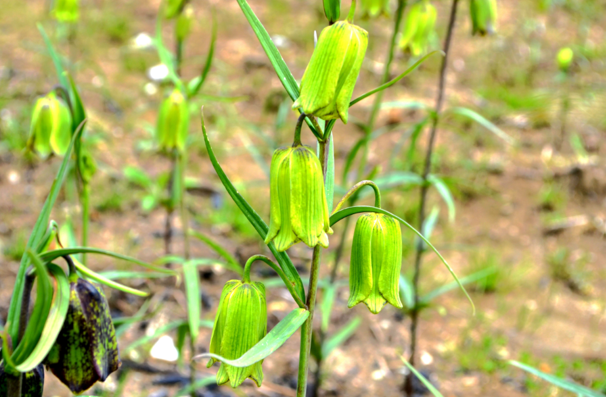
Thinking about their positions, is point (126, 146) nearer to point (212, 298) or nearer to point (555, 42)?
point (212, 298)

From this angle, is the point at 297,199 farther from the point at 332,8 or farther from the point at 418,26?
the point at 418,26

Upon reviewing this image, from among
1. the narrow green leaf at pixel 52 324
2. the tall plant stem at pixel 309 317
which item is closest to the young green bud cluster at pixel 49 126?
the narrow green leaf at pixel 52 324

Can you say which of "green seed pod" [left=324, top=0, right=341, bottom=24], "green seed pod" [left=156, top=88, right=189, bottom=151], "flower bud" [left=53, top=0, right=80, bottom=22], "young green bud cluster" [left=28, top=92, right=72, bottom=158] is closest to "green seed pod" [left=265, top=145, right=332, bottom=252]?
"green seed pod" [left=324, top=0, right=341, bottom=24]

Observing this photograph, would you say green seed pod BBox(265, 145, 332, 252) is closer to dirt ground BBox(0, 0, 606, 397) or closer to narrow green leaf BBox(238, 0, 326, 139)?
narrow green leaf BBox(238, 0, 326, 139)

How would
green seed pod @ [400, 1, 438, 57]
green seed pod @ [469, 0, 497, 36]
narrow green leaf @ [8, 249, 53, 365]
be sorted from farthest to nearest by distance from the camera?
green seed pod @ [400, 1, 438, 57], green seed pod @ [469, 0, 497, 36], narrow green leaf @ [8, 249, 53, 365]

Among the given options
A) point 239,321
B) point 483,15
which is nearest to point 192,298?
point 239,321

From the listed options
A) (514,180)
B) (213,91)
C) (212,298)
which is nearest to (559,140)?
(514,180)

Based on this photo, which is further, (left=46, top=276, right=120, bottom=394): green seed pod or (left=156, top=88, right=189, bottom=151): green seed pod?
(left=156, top=88, right=189, bottom=151): green seed pod
